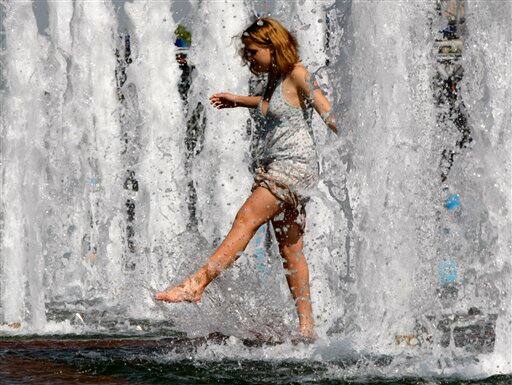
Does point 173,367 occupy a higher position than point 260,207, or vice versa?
point 260,207

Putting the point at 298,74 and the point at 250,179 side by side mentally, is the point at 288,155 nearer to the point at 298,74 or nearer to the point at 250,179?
the point at 298,74

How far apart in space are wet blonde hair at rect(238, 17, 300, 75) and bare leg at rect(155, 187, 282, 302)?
0.52 m

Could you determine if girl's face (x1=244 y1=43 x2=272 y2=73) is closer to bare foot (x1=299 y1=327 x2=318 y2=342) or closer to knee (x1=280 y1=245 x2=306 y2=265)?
knee (x1=280 y1=245 x2=306 y2=265)

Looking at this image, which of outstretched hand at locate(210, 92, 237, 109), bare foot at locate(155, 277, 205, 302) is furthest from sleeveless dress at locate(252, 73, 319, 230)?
bare foot at locate(155, 277, 205, 302)

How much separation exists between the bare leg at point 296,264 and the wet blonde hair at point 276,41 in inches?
24.9

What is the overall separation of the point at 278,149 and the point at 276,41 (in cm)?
44

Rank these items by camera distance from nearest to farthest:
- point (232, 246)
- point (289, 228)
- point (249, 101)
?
point (232, 246) < point (289, 228) < point (249, 101)

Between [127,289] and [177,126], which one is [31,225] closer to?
[127,289]

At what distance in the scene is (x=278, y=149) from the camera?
17.5ft

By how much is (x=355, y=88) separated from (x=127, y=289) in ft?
22.4

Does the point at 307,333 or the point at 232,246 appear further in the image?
the point at 307,333

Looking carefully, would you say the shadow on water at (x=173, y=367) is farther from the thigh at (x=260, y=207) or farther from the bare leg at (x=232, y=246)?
the thigh at (x=260, y=207)

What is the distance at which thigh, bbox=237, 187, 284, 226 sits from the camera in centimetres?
525

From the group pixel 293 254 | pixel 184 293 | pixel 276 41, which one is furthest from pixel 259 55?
pixel 184 293
